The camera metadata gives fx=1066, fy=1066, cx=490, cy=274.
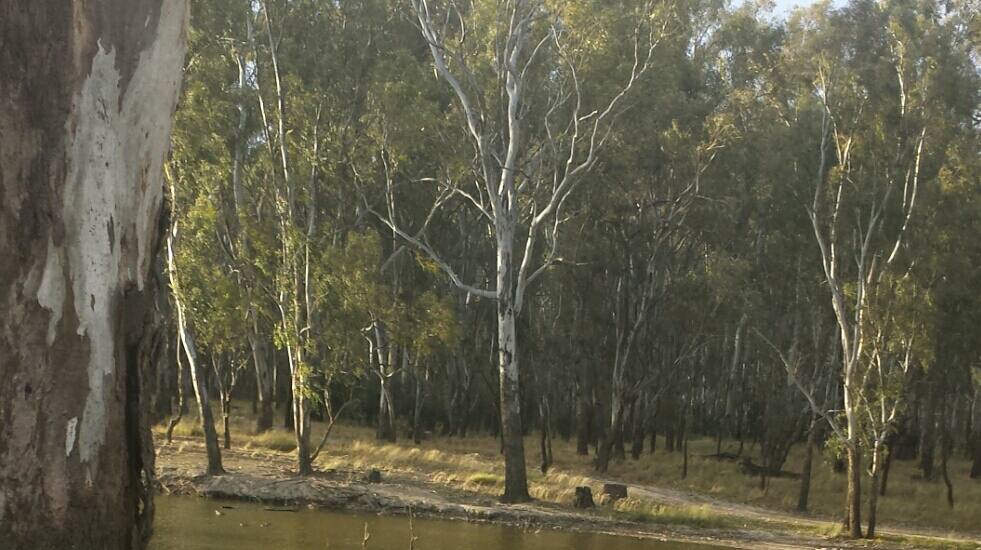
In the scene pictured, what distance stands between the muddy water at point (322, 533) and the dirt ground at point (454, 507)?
0.70 m

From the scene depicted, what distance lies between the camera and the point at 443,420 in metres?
38.9

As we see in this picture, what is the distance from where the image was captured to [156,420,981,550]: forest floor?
1884 centimetres

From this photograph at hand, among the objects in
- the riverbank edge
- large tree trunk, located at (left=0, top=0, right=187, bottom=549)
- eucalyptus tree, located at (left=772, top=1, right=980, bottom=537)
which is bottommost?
the riverbank edge

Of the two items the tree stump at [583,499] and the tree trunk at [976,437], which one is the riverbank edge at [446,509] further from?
the tree trunk at [976,437]

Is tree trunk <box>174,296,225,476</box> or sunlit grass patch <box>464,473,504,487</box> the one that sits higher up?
tree trunk <box>174,296,225,476</box>

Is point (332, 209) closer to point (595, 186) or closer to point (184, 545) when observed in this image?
point (595, 186)

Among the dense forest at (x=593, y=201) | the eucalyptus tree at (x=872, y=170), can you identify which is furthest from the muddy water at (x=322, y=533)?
the eucalyptus tree at (x=872, y=170)

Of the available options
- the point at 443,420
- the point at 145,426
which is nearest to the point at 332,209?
the point at 443,420

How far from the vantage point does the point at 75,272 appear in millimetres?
3830

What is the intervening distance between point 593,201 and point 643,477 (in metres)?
7.61

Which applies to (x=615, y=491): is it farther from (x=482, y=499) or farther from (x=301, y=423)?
Result: (x=301, y=423)

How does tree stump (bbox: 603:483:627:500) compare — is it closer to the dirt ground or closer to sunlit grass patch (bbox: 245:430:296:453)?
the dirt ground

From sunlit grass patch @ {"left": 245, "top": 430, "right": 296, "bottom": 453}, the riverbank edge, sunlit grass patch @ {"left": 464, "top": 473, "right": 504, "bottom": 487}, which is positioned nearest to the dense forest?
the riverbank edge

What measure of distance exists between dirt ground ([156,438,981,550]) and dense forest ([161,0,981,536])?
862 millimetres
